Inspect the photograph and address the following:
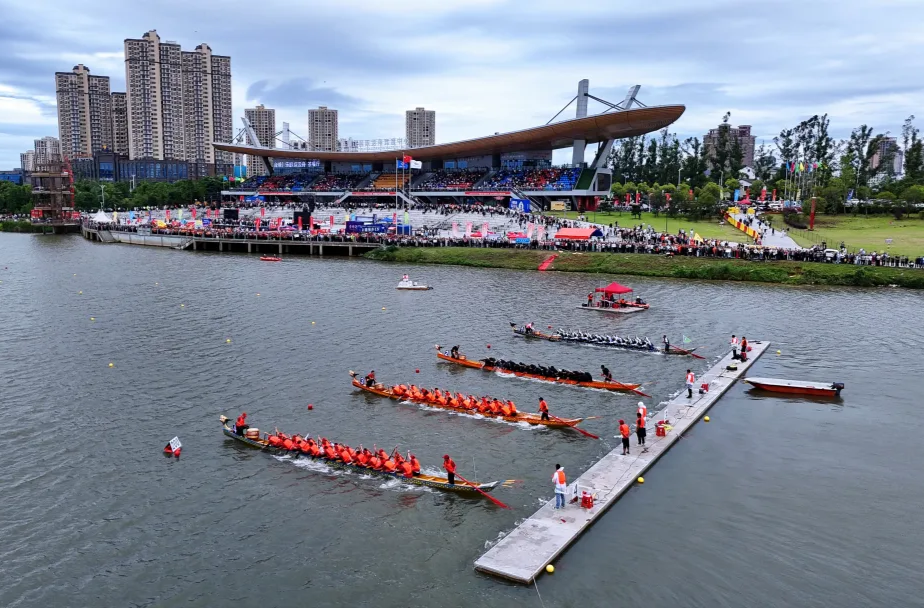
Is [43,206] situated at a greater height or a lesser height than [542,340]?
greater

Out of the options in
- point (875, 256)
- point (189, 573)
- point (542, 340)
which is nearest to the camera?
point (189, 573)

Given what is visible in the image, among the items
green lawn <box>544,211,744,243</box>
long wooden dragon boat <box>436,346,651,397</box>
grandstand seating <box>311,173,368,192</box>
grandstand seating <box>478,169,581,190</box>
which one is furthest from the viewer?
grandstand seating <box>311,173,368,192</box>

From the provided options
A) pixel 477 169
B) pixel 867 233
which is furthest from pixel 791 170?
pixel 477 169

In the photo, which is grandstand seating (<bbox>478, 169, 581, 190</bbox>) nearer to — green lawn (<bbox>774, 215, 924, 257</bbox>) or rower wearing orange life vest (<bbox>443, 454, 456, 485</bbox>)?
green lawn (<bbox>774, 215, 924, 257</bbox>)

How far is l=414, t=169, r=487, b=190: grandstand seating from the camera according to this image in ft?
384

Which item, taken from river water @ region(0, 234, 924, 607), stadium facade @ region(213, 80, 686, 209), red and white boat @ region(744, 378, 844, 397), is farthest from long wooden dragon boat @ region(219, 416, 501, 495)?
stadium facade @ region(213, 80, 686, 209)

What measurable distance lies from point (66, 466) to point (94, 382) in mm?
10149

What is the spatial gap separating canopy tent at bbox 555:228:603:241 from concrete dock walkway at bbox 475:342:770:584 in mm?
45531

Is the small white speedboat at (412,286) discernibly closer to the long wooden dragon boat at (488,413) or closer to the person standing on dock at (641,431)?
the long wooden dragon boat at (488,413)

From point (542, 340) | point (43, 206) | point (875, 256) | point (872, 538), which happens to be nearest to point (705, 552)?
point (872, 538)

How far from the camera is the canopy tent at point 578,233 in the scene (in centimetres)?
7388

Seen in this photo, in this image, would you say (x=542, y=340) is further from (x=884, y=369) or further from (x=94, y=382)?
(x=94, y=382)

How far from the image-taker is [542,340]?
41.3 m

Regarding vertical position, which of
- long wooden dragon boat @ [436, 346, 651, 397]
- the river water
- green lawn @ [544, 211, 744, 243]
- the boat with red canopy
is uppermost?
green lawn @ [544, 211, 744, 243]
